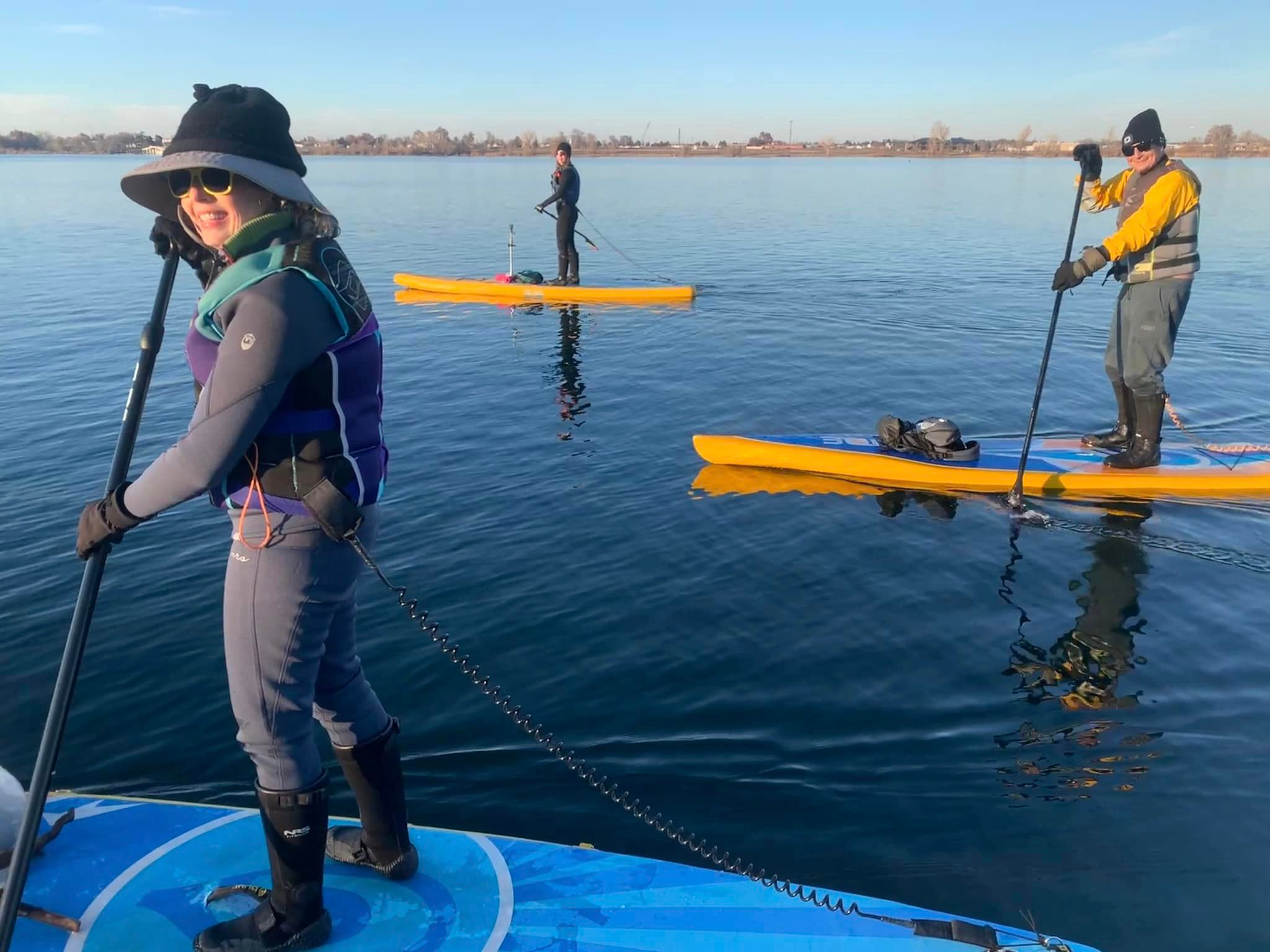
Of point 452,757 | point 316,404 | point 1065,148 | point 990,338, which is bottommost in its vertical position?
point 452,757

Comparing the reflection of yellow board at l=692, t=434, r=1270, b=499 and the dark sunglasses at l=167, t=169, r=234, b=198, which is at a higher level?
the dark sunglasses at l=167, t=169, r=234, b=198

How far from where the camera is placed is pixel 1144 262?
7547 mm

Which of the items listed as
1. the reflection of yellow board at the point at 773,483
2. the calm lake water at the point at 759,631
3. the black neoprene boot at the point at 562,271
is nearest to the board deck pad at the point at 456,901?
the calm lake water at the point at 759,631

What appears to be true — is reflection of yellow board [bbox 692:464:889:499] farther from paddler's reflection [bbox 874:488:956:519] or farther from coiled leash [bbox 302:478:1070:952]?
coiled leash [bbox 302:478:1070:952]

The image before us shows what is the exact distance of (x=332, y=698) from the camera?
8.92 ft

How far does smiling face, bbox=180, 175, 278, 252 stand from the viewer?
2197 millimetres

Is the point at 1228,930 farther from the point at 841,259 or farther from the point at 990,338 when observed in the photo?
the point at 841,259

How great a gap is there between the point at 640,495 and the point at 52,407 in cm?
776

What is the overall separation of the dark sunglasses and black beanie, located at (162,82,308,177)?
5cm

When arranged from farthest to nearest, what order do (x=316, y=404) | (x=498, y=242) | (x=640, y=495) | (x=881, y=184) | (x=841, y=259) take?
(x=881, y=184) < (x=498, y=242) < (x=841, y=259) < (x=640, y=495) < (x=316, y=404)

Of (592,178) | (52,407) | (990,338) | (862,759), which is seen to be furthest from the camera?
(592,178)

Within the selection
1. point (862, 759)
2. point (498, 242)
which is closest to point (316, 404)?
point (862, 759)

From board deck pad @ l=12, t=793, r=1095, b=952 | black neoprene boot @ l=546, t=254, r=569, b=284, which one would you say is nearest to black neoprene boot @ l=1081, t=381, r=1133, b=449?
board deck pad @ l=12, t=793, r=1095, b=952

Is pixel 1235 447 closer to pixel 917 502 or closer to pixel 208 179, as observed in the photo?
pixel 917 502
